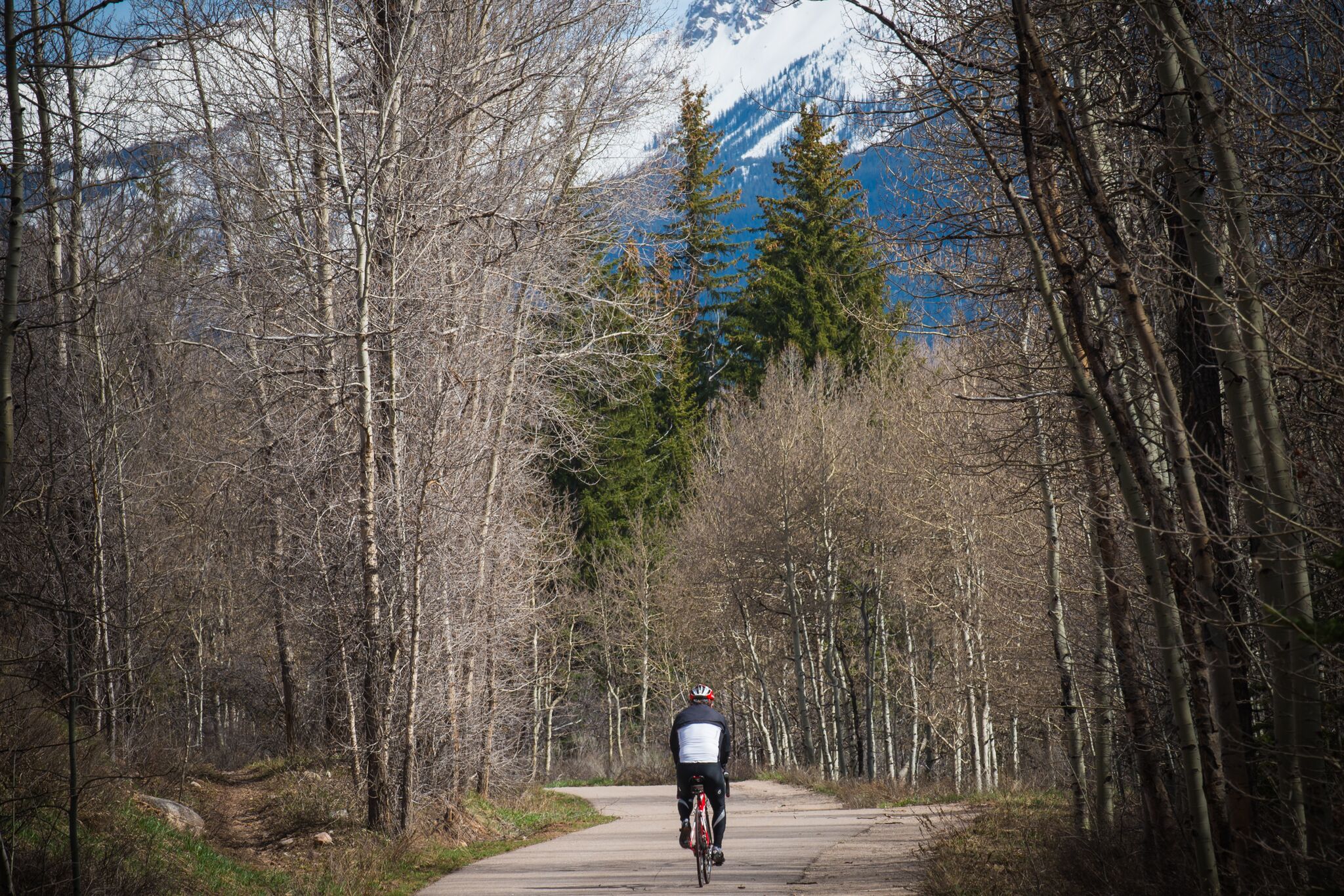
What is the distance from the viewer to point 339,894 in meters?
10.4

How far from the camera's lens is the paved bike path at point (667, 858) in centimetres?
1133

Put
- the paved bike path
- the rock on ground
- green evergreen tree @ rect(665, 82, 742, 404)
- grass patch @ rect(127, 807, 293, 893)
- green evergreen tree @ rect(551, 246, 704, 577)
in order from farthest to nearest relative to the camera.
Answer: green evergreen tree @ rect(665, 82, 742, 404) → green evergreen tree @ rect(551, 246, 704, 577) → the rock on ground → the paved bike path → grass patch @ rect(127, 807, 293, 893)

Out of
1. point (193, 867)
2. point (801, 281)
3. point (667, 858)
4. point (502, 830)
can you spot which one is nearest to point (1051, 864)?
point (667, 858)

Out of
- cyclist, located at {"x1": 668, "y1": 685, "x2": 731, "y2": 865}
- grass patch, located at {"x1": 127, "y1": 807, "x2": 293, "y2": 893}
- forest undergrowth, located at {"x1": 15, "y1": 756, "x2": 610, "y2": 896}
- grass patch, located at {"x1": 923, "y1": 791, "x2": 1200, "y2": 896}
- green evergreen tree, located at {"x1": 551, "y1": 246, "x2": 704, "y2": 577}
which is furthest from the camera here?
green evergreen tree, located at {"x1": 551, "y1": 246, "x2": 704, "y2": 577}

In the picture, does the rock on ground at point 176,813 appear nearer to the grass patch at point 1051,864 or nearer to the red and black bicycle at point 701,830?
the red and black bicycle at point 701,830

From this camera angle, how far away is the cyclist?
12156 millimetres

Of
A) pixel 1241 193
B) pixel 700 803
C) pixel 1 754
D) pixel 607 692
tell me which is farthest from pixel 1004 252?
pixel 607 692

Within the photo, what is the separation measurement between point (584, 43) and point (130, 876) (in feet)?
45.2

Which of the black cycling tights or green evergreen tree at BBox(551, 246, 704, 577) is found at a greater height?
green evergreen tree at BBox(551, 246, 704, 577)

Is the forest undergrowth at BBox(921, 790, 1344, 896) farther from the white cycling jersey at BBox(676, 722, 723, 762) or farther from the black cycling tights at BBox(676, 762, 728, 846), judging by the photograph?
the white cycling jersey at BBox(676, 722, 723, 762)

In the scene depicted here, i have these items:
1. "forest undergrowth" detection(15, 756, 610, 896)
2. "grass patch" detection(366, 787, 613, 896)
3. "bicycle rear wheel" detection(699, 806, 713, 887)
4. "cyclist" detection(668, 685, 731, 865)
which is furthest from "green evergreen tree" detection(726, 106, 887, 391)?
"bicycle rear wheel" detection(699, 806, 713, 887)

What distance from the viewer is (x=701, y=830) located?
11680 millimetres

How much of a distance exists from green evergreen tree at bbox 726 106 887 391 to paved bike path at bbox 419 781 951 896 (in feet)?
83.0

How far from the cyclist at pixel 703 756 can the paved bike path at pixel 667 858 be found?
0.65 metres
